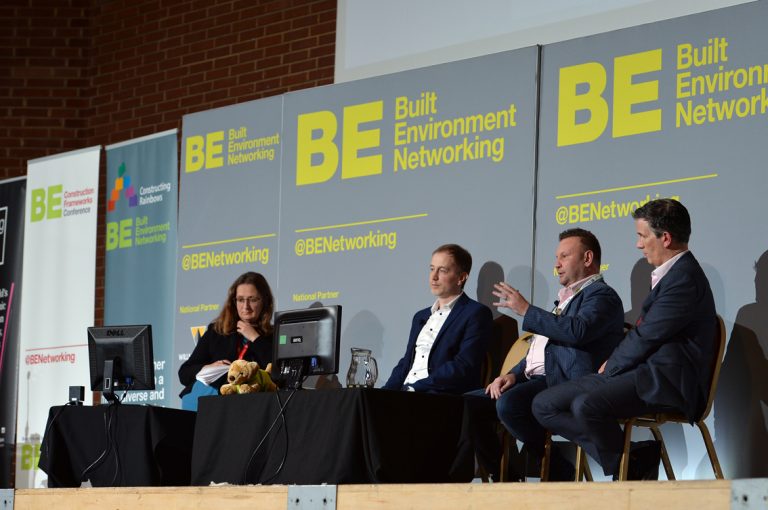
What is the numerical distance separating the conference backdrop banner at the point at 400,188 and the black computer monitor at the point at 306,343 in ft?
4.10

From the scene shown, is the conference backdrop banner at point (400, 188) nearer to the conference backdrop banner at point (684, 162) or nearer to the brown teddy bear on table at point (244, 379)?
the conference backdrop banner at point (684, 162)

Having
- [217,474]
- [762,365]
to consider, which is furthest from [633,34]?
[217,474]

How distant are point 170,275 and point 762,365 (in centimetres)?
376

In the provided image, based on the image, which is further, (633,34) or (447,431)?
(633,34)

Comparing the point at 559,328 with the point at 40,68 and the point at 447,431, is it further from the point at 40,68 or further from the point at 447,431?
the point at 40,68

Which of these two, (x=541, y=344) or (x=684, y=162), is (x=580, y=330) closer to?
(x=541, y=344)

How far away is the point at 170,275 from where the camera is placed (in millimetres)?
7125

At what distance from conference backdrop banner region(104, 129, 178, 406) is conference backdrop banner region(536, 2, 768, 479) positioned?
268 cm

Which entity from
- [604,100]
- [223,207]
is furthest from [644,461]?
[223,207]

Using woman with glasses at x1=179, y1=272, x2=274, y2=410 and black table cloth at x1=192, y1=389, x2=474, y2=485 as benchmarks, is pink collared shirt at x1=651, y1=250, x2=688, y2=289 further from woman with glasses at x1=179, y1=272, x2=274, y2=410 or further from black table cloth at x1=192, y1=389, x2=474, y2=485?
woman with glasses at x1=179, y1=272, x2=274, y2=410

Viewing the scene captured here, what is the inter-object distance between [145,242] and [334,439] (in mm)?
3537

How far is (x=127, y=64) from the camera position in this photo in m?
8.46

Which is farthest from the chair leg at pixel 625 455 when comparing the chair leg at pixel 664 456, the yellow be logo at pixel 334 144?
the yellow be logo at pixel 334 144

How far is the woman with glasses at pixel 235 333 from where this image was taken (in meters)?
5.64
